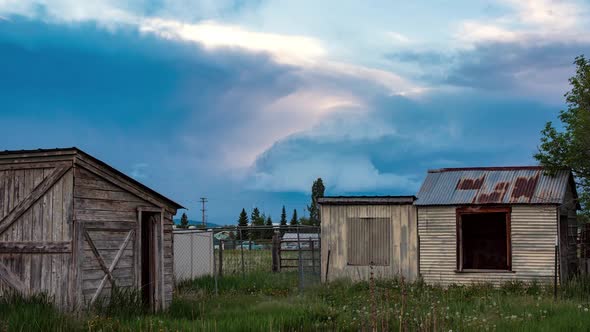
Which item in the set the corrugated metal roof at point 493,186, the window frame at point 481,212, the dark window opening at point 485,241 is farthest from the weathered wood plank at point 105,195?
the dark window opening at point 485,241

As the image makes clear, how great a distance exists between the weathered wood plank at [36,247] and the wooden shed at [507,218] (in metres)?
12.9

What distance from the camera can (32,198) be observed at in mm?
14938

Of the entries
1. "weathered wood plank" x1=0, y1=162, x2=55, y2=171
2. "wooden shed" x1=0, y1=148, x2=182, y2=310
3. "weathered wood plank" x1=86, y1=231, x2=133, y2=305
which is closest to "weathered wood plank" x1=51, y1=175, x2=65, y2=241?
"wooden shed" x1=0, y1=148, x2=182, y2=310

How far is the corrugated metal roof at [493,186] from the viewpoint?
23094 millimetres

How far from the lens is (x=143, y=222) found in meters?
17.8

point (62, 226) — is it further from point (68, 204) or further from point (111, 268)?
point (111, 268)

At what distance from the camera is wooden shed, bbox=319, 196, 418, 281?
2408 cm

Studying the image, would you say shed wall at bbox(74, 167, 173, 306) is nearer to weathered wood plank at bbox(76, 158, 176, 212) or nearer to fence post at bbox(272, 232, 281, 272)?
weathered wood plank at bbox(76, 158, 176, 212)

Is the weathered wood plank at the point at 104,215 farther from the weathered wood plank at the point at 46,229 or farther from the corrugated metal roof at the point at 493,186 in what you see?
the corrugated metal roof at the point at 493,186

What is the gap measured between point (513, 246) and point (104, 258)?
13446 mm

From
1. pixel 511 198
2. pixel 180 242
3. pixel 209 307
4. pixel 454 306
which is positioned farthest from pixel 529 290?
pixel 180 242

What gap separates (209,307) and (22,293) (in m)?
4.75

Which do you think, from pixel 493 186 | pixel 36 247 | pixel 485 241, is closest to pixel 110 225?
pixel 36 247

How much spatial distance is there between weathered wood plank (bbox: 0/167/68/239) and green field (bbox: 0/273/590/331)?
169cm
